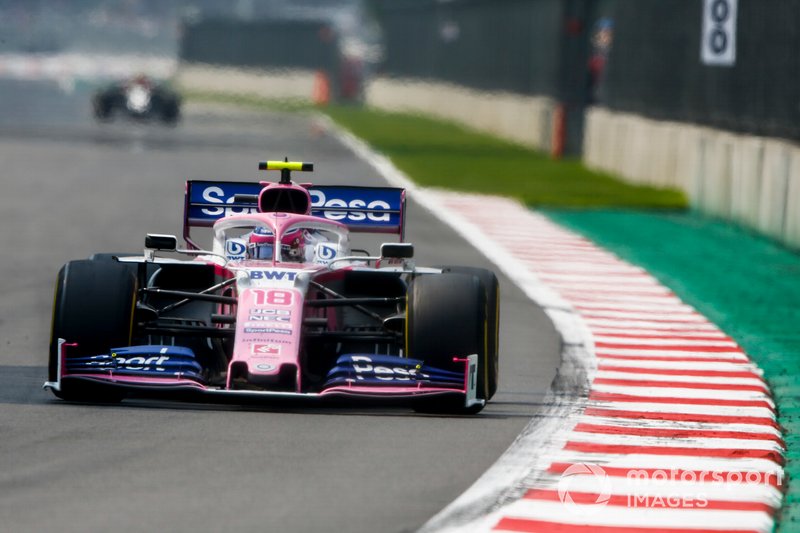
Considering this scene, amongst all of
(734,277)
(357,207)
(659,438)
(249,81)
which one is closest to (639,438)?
(659,438)

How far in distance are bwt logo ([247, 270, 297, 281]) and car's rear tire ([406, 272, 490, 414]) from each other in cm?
64

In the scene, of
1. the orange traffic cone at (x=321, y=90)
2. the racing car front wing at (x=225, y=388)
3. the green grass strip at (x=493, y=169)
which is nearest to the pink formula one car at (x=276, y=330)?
the racing car front wing at (x=225, y=388)

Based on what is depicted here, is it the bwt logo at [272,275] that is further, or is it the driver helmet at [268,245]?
the driver helmet at [268,245]

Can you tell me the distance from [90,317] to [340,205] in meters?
2.68

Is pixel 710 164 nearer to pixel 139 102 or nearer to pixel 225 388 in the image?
pixel 225 388

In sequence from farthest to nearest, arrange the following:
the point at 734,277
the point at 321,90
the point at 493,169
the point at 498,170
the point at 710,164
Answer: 1. the point at 321,90
2. the point at 493,169
3. the point at 498,170
4. the point at 710,164
5. the point at 734,277

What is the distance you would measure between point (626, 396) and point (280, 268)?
7.17 ft

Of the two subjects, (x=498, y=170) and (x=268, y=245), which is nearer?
(x=268, y=245)

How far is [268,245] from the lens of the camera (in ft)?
36.5

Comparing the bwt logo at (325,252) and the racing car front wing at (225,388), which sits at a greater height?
the bwt logo at (325,252)

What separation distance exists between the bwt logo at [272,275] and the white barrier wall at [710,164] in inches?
453

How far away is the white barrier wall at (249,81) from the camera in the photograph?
266ft

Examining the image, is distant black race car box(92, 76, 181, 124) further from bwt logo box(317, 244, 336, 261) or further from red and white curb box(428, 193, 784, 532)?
bwt logo box(317, 244, 336, 261)

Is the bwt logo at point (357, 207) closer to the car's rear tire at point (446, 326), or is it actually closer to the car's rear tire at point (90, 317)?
the car's rear tire at point (446, 326)
